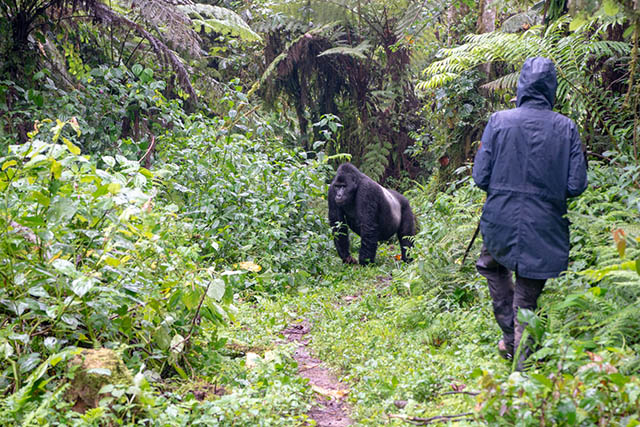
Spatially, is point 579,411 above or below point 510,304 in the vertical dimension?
above

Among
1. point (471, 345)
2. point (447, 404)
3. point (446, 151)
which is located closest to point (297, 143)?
point (446, 151)

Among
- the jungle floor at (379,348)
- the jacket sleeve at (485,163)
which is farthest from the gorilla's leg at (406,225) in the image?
the jacket sleeve at (485,163)

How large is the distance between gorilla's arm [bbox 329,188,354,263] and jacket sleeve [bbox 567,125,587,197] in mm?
4683

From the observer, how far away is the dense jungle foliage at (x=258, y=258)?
A: 2740 mm

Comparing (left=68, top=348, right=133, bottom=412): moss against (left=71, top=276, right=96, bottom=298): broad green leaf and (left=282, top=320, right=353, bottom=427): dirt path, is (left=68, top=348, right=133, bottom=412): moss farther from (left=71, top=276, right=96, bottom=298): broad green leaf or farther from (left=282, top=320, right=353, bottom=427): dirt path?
(left=282, top=320, right=353, bottom=427): dirt path

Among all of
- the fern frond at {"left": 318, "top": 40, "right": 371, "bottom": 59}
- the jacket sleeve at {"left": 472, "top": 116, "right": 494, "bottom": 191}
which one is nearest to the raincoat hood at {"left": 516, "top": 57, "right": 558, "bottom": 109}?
the jacket sleeve at {"left": 472, "top": 116, "right": 494, "bottom": 191}

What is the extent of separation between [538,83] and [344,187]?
437cm

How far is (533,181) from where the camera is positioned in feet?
11.2

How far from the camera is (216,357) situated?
3662 millimetres

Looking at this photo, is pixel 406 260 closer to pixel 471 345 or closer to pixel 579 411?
pixel 471 345

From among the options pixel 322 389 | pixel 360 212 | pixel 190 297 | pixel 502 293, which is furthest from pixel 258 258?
pixel 502 293

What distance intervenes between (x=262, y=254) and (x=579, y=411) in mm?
4673

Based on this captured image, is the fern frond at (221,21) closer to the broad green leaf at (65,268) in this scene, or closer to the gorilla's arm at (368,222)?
the gorilla's arm at (368,222)

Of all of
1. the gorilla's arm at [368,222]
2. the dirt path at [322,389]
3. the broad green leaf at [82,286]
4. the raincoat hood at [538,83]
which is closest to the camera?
the broad green leaf at [82,286]
